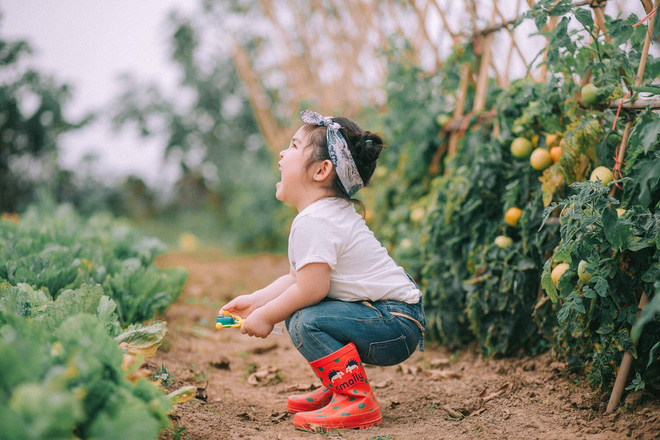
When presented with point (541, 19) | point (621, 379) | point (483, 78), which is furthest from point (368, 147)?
point (483, 78)

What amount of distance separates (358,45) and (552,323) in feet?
12.0

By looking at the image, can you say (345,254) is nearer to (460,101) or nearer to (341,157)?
(341,157)

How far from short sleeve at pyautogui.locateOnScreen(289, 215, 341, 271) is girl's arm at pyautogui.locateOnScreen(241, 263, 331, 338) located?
0.02 meters

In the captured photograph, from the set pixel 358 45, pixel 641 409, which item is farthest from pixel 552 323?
pixel 358 45

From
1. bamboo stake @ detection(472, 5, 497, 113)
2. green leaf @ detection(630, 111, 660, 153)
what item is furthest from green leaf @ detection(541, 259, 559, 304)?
bamboo stake @ detection(472, 5, 497, 113)

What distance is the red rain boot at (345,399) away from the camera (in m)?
1.59

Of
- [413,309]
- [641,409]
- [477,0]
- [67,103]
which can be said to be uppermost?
[67,103]

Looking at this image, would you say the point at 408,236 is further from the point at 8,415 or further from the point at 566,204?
the point at 8,415

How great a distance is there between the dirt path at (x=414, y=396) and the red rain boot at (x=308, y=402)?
3 cm

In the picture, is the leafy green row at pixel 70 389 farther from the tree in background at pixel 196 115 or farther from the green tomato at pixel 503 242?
the tree in background at pixel 196 115

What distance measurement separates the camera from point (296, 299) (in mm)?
1610

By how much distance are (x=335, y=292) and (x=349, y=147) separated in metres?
0.48

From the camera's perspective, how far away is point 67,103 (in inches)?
299

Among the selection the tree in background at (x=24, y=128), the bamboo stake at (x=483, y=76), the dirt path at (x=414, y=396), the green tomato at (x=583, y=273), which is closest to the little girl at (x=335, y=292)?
the dirt path at (x=414, y=396)
